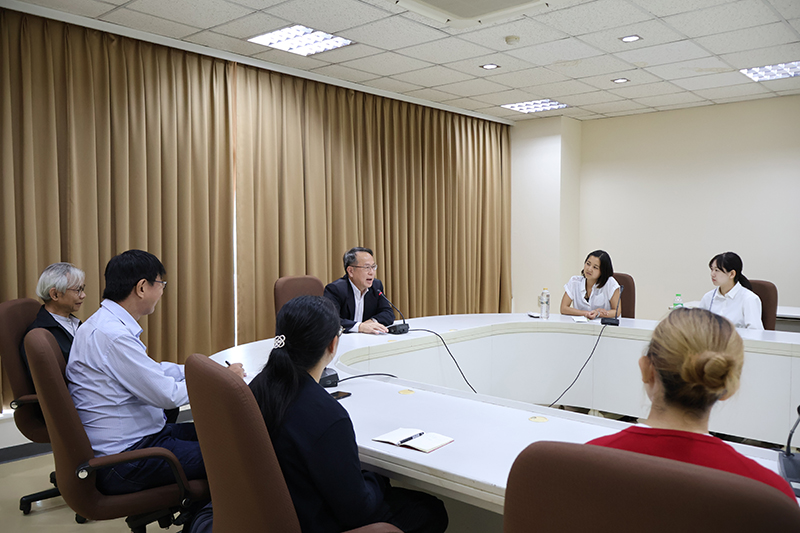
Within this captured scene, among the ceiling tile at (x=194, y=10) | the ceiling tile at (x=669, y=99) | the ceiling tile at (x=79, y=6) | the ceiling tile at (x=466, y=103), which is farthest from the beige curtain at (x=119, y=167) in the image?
the ceiling tile at (x=669, y=99)

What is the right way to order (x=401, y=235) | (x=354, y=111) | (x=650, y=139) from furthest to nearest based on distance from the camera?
(x=650, y=139)
(x=401, y=235)
(x=354, y=111)

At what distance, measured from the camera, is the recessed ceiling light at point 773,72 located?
476cm

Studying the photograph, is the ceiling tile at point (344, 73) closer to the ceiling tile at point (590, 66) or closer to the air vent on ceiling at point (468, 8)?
the ceiling tile at point (590, 66)

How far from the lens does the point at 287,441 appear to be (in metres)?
1.38

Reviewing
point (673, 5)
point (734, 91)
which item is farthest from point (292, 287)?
point (734, 91)

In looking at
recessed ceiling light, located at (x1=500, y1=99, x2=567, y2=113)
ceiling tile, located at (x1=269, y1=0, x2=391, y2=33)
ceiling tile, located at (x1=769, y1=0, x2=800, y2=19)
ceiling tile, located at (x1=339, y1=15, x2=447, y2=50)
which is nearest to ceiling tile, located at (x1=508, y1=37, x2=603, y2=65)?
ceiling tile, located at (x1=339, y1=15, x2=447, y2=50)

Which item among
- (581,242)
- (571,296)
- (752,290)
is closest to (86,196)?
(571,296)

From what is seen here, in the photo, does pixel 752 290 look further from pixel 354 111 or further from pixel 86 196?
pixel 86 196

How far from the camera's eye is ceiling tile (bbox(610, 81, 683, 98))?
530 centimetres

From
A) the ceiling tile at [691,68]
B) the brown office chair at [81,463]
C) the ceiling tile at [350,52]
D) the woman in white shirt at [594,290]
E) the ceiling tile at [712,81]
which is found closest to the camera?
the brown office chair at [81,463]

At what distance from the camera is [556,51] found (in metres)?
4.27

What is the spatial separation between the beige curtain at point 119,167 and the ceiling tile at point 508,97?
2.48 m

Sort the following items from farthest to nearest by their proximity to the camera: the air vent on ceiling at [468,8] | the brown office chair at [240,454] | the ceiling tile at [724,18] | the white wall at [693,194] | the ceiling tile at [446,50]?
the white wall at [693,194], the ceiling tile at [446,50], the ceiling tile at [724,18], the air vent on ceiling at [468,8], the brown office chair at [240,454]

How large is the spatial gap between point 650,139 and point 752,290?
3.06 m
